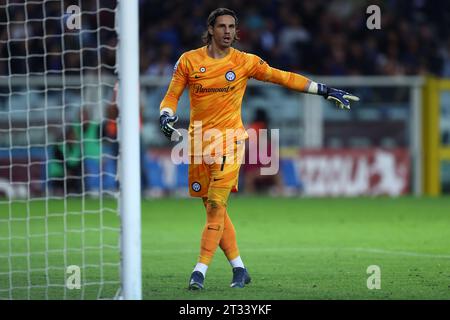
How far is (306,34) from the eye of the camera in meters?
22.3

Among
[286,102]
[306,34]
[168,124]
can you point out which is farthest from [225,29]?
[306,34]

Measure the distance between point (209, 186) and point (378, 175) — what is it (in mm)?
12354

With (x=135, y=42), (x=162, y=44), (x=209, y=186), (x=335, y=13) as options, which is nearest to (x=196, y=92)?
(x=209, y=186)

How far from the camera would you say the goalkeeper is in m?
8.22

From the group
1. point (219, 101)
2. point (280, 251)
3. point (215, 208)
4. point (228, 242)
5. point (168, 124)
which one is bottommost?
point (280, 251)

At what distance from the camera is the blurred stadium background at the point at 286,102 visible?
1928cm

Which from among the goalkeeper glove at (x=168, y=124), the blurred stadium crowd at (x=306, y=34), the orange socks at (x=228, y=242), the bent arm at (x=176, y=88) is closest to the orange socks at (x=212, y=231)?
the orange socks at (x=228, y=242)

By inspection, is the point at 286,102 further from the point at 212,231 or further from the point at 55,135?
the point at 212,231

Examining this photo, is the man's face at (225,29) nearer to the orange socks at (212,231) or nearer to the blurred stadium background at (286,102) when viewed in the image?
the orange socks at (212,231)

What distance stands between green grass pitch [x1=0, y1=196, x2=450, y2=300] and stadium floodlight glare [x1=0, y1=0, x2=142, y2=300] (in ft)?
0.18

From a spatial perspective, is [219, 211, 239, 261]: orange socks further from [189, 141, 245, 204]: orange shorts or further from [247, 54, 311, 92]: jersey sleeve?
[247, 54, 311, 92]: jersey sleeve

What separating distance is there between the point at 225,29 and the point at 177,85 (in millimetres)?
613

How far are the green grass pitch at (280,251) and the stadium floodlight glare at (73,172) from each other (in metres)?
0.05
